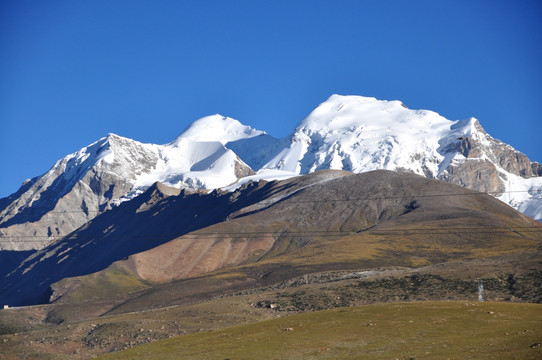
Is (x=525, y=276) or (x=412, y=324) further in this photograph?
(x=525, y=276)

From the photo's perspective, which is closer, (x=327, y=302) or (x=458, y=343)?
(x=458, y=343)

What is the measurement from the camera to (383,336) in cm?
6925

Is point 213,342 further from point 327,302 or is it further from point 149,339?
point 327,302

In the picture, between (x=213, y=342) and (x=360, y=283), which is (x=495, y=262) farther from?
(x=213, y=342)

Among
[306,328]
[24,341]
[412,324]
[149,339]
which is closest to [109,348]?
[149,339]

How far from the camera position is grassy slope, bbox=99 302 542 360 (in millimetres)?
61594

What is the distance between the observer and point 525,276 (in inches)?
5020

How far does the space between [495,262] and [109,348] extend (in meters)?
75.6

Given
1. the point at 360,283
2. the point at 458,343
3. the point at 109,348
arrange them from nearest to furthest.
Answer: the point at 458,343, the point at 109,348, the point at 360,283

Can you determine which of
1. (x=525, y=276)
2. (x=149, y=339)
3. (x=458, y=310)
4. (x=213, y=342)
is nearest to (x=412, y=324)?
(x=458, y=310)

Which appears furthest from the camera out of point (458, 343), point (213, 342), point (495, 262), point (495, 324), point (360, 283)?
point (495, 262)

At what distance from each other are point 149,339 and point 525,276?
2409 inches

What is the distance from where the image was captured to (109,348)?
114 meters

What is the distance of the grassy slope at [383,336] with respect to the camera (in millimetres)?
61594
